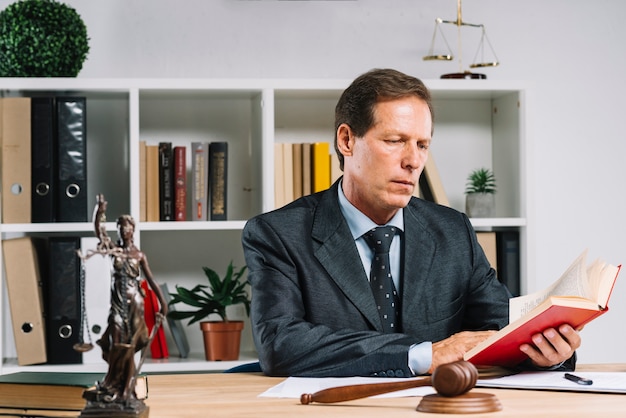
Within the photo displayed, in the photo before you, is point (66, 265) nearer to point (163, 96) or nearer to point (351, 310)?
point (163, 96)

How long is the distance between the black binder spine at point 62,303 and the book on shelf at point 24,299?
1.4 inches

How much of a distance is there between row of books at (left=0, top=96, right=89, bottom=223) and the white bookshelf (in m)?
0.08

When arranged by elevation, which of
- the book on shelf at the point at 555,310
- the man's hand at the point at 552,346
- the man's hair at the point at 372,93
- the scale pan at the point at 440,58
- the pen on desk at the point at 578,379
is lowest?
the pen on desk at the point at 578,379

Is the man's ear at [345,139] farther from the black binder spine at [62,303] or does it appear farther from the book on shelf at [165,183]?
the black binder spine at [62,303]

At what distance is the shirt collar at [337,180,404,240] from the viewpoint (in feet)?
6.84

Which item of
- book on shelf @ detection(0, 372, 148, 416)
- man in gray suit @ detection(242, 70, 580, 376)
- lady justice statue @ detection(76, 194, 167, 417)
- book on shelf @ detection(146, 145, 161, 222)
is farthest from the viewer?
book on shelf @ detection(146, 145, 161, 222)

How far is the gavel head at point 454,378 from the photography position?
1237mm

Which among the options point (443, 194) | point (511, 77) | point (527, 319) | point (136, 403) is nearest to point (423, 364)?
point (527, 319)

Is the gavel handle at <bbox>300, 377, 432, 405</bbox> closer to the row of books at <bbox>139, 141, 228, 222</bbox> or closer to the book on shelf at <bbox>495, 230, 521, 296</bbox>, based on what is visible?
the row of books at <bbox>139, 141, 228, 222</bbox>

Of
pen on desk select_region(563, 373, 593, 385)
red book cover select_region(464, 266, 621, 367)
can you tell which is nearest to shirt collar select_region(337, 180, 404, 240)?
red book cover select_region(464, 266, 621, 367)

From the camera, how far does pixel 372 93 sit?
6.89 ft

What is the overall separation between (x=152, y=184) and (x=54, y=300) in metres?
0.48

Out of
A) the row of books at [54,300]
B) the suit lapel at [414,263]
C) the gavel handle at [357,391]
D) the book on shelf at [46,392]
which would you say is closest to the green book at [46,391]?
the book on shelf at [46,392]

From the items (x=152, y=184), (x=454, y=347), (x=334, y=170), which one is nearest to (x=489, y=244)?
(x=334, y=170)
